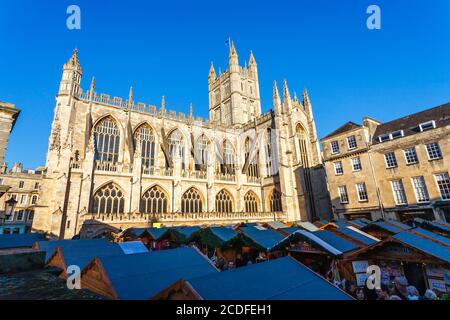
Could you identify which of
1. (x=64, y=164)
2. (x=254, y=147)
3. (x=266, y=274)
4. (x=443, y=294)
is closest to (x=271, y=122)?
(x=254, y=147)

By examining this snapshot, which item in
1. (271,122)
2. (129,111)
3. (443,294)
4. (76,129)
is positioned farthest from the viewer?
(271,122)

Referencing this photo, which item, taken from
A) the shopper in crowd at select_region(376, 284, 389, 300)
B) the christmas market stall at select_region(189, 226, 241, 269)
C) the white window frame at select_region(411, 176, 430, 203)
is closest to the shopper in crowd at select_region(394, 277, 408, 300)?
the shopper in crowd at select_region(376, 284, 389, 300)

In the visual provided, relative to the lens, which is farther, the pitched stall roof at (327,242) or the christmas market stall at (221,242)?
the christmas market stall at (221,242)

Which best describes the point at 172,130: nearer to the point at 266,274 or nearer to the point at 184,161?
the point at 184,161

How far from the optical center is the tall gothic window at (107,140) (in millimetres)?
25328

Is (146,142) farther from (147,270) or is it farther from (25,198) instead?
(25,198)

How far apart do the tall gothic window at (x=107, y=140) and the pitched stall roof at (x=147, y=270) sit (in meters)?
23.2

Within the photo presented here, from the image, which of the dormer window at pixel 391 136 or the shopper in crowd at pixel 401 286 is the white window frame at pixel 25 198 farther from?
the dormer window at pixel 391 136

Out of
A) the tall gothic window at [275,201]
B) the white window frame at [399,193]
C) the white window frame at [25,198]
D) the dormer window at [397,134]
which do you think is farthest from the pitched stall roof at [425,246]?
the white window frame at [25,198]

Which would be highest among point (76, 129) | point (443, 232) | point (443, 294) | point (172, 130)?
point (172, 130)

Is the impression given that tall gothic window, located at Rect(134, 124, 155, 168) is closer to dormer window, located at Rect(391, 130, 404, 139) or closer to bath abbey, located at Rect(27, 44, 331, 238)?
bath abbey, located at Rect(27, 44, 331, 238)

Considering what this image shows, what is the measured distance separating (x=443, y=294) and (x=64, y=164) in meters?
23.8
